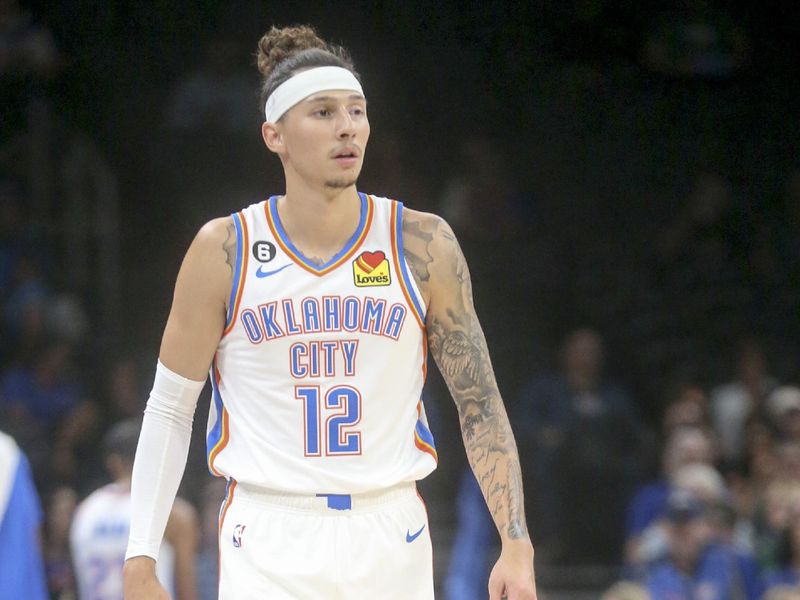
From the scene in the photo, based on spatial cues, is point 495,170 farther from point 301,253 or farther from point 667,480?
point 301,253

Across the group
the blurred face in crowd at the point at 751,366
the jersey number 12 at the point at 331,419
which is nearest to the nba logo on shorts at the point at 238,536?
the jersey number 12 at the point at 331,419

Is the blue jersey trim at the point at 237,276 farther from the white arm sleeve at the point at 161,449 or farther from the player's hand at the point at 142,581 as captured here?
the player's hand at the point at 142,581

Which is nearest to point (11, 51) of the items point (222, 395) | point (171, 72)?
point (171, 72)

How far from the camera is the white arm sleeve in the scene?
410 cm

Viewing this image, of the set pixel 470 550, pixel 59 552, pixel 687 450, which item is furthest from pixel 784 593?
pixel 59 552

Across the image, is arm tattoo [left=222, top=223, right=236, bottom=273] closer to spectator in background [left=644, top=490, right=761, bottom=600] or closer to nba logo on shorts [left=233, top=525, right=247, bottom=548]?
nba logo on shorts [left=233, top=525, right=247, bottom=548]

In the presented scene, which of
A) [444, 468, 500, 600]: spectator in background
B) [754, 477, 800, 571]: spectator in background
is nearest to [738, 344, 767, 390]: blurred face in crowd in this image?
[754, 477, 800, 571]: spectator in background

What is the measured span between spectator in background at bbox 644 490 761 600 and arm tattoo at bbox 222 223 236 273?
511cm

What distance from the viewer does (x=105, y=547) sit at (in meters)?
8.27

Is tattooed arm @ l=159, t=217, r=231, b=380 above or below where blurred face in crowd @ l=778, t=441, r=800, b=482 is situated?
below

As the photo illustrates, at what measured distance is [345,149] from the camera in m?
4.10

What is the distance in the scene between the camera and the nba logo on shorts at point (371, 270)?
13.5 ft

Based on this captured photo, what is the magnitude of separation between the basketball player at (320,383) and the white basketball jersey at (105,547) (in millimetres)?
4298

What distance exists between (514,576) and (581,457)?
267 inches
